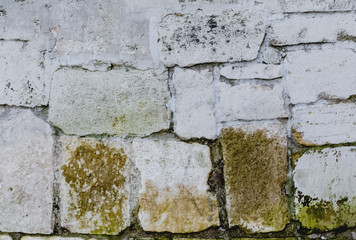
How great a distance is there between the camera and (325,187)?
52.5 inches

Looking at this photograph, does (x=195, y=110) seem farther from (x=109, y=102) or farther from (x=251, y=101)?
(x=109, y=102)

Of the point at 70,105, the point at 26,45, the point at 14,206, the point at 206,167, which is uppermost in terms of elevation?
the point at 26,45

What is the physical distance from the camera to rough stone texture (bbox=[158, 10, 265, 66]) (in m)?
1.32

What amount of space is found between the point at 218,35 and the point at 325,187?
→ 2.30ft

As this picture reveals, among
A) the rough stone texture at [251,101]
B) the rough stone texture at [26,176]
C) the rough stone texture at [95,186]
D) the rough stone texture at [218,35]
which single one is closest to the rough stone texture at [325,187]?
the rough stone texture at [251,101]

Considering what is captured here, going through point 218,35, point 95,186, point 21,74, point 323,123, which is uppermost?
point 218,35

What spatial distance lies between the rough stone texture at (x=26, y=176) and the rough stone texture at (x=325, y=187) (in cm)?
95

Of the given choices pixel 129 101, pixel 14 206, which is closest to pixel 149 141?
pixel 129 101

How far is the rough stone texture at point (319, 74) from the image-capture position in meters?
1.32

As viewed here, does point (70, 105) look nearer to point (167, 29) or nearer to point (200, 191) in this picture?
point (167, 29)

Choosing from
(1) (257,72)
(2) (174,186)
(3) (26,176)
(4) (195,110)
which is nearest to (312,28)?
(1) (257,72)

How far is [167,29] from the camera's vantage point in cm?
133

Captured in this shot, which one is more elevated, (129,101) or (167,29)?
(167,29)

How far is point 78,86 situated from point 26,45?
0.85 ft
